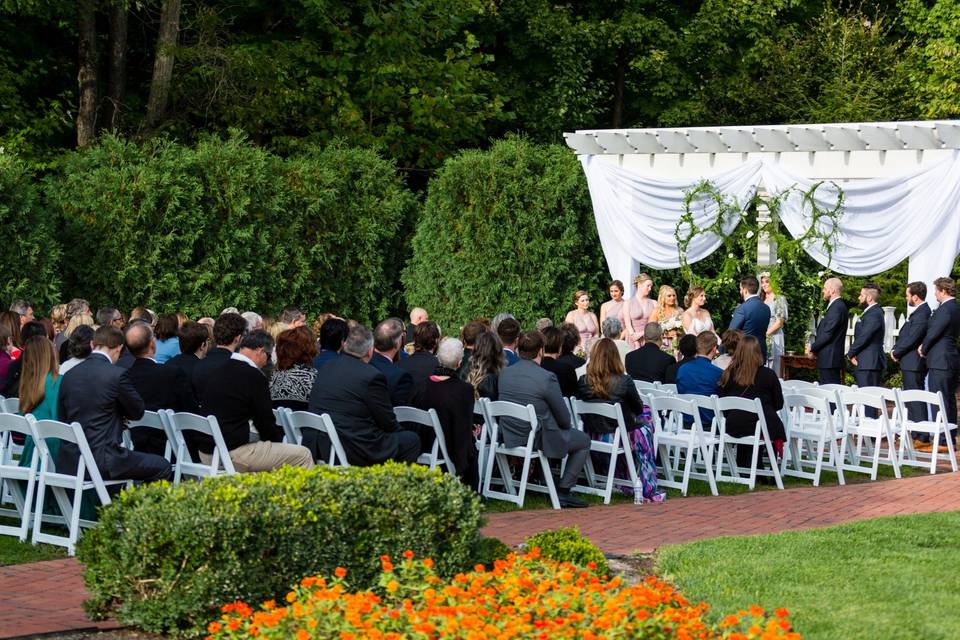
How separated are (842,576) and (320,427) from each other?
365cm

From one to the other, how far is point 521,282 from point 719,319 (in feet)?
10.6

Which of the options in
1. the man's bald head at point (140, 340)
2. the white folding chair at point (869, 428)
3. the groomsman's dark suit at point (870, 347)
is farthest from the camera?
the groomsman's dark suit at point (870, 347)

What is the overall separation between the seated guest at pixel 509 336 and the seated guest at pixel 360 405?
6.40 ft

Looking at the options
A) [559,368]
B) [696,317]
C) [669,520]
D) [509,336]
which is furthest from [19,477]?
[696,317]

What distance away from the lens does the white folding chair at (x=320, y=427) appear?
9.30 metres

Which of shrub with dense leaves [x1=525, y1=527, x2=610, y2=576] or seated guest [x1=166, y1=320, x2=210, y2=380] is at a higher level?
seated guest [x1=166, y1=320, x2=210, y2=380]

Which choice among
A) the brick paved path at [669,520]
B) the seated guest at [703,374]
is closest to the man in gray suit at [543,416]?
the brick paved path at [669,520]

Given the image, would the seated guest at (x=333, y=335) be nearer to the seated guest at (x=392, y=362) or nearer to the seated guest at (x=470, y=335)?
the seated guest at (x=392, y=362)

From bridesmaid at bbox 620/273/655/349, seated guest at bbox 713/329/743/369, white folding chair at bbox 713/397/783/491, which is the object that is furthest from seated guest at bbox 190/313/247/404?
bridesmaid at bbox 620/273/655/349

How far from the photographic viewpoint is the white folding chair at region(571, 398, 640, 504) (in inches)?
425

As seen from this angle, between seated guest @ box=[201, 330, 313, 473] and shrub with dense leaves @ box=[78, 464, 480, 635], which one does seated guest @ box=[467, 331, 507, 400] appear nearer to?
seated guest @ box=[201, 330, 313, 473]

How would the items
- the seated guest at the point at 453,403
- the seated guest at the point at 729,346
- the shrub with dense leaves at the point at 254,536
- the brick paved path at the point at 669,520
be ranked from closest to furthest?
the shrub with dense leaves at the point at 254,536
the brick paved path at the point at 669,520
the seated guest at the point at 453,403
the seated guest at the point at 729,346

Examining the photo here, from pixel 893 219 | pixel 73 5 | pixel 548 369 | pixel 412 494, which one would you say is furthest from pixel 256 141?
pixel 412 494

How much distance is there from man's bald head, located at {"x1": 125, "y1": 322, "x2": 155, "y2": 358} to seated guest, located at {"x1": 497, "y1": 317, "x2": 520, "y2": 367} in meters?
2.99
